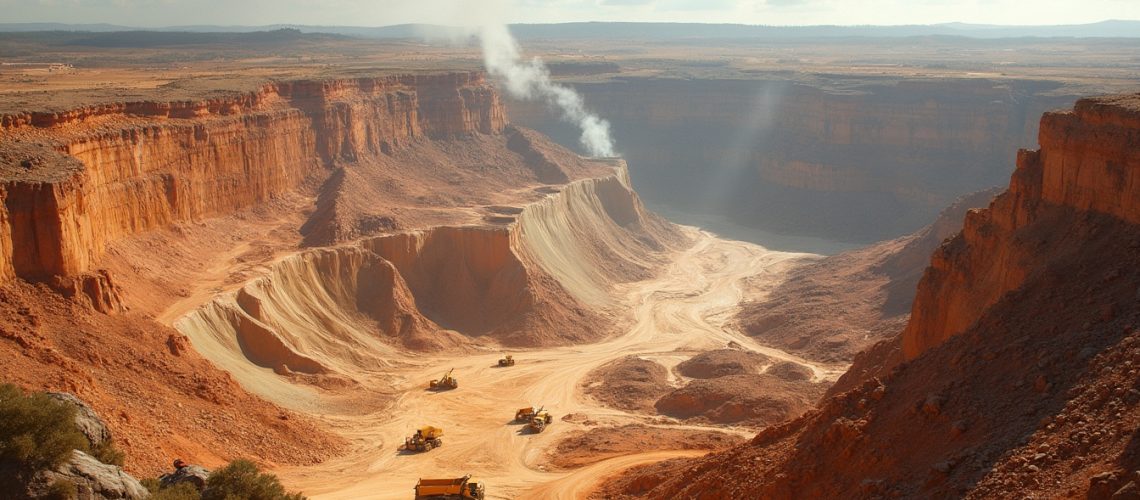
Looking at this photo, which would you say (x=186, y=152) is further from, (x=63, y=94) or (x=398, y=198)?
(x=398, y=198)

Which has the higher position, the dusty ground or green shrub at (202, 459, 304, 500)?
green shrub at (202, 459, 304, 500)

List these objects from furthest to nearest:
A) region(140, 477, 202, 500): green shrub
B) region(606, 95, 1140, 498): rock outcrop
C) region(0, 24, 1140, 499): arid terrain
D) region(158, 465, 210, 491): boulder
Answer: region(158, 465, 210, 491): boulder → region(0, 24, 1140, 499): arid terrain → region(140, 477, 202, 500): green shrub → region(606, 95, 1140, 498): rock outcrop

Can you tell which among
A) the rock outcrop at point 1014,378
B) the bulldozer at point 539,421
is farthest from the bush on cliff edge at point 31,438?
the bulldozer at point 539,421

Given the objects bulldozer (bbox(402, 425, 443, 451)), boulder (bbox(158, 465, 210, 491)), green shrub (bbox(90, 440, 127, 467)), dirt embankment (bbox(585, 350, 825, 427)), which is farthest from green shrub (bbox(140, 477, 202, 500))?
dirt embankment (bbox(585, 350, 825, 427))

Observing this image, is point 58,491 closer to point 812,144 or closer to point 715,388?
point 715,388

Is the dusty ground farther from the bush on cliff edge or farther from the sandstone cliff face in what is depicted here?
the bush on cliff edge

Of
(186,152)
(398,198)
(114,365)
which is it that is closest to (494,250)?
(398,198)
